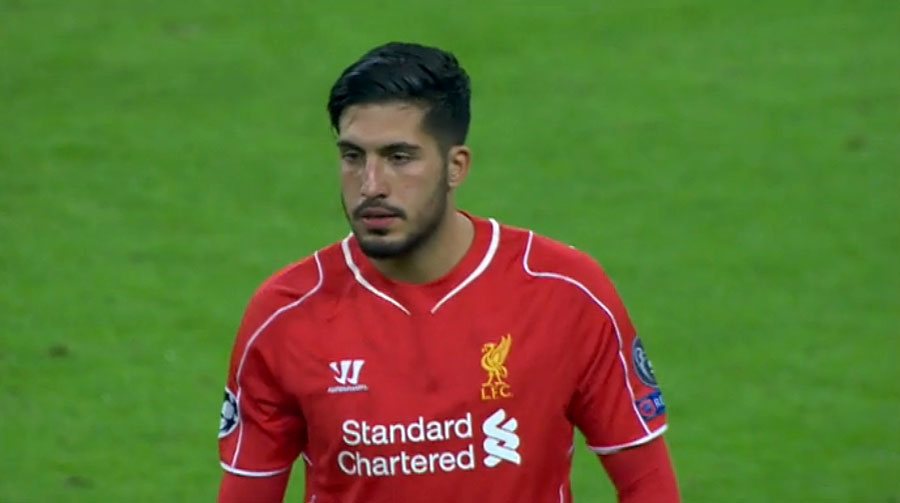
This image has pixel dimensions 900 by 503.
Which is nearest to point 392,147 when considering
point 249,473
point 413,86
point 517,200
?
point 413,86

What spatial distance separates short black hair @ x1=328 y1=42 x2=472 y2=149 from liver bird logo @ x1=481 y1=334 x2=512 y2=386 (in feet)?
1.50

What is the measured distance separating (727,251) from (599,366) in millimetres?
5329

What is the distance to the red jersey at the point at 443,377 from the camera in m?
4.37

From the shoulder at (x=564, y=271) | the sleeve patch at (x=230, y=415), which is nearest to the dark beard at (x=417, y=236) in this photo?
the shoulder at (x=564, y=271)

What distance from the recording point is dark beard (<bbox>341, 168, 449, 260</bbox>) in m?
4.27

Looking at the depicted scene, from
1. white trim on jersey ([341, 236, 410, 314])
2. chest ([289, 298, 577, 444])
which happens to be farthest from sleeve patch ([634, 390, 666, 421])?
white trim on jersey ([341, 236, 410, 314])

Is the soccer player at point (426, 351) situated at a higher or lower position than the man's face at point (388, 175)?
lower

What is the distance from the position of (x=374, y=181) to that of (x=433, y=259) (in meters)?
0.32

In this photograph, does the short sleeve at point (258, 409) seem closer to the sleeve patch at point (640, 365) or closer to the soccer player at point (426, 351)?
the soccer player at point (426, 351)

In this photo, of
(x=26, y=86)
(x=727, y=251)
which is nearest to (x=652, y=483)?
(x=727, y=251)

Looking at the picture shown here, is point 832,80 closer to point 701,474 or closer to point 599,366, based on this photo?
point 701,474

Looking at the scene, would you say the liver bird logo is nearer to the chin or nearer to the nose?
the chin

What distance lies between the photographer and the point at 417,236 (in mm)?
4352

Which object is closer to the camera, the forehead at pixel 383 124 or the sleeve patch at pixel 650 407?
the forehead at pixel 383 124
